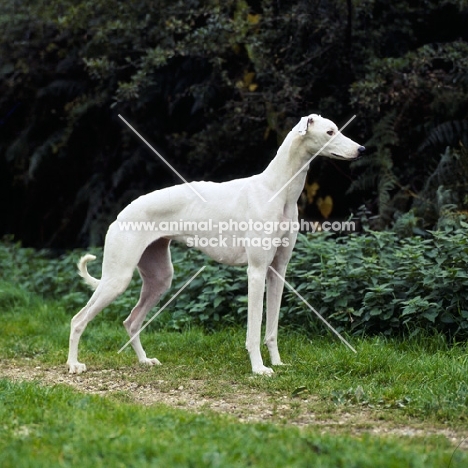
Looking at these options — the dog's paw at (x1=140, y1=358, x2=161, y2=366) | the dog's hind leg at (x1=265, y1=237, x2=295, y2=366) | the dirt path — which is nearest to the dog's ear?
the dog's hind leg at (x1=265, y1=237, x2=295, y2=366)

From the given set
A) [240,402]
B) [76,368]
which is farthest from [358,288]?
[76,368]

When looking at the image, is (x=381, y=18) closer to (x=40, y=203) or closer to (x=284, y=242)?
(x=284, y=242)

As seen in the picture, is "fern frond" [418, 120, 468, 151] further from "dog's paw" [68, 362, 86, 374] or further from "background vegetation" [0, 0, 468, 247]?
"dog's paw" [68, 362, 86, 374]

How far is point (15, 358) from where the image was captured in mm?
7543

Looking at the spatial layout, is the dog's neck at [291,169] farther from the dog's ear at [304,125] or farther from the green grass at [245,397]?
the green grass at [245,397]

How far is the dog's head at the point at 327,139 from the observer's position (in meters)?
6.32

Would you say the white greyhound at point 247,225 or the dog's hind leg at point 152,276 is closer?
the white greyhound at point 247,225

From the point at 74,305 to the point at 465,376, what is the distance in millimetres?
5597

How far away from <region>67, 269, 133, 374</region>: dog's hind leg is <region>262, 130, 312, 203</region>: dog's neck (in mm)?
1479

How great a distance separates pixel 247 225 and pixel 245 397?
4.90 feet

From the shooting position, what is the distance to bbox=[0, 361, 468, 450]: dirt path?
4715mm

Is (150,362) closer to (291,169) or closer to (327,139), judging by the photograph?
(291,169)

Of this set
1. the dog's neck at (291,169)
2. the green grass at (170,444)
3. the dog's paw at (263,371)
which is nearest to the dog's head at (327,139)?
the dog's neck at (291,169)

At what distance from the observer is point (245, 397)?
5645 mm
